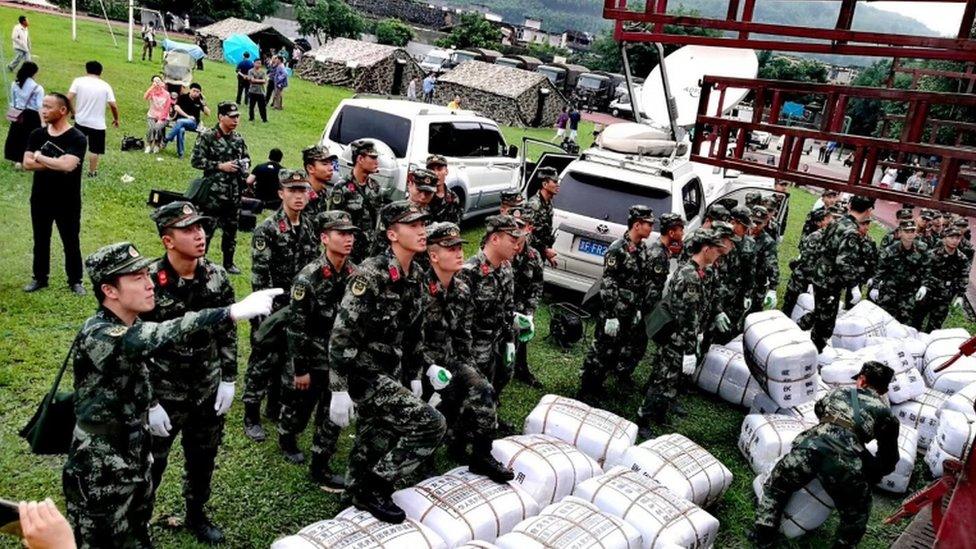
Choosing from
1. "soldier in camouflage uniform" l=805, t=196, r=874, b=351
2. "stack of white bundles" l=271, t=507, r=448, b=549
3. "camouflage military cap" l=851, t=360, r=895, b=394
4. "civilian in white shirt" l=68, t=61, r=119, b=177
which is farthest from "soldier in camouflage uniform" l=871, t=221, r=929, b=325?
"civilian in white shirt" l=68, t=61, r=119, b=177

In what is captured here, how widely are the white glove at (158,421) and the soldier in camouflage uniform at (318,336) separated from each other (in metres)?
1.07

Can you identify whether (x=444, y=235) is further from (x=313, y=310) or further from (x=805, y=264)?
(x=805, y=264)

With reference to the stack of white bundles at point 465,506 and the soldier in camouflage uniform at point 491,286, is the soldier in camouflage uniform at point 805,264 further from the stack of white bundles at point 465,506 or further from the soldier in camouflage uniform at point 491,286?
the stack of white bundles at point 465,506

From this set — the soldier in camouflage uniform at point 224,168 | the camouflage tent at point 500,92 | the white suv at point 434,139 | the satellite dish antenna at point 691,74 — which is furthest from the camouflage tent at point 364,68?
the soldier in camouflage uniform at point 224,168

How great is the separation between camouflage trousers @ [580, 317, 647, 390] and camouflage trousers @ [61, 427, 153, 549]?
14.3ft

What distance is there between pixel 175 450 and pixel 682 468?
12.3ft

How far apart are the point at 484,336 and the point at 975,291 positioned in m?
13.3

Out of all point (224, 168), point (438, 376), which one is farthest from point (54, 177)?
point (438, 376)

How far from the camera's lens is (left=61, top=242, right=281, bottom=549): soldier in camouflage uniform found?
302 centimetres

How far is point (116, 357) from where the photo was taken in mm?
3039

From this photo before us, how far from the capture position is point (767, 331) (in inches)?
252

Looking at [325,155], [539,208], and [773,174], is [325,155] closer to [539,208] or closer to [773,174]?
[539,208]

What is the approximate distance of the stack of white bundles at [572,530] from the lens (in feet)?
11.9

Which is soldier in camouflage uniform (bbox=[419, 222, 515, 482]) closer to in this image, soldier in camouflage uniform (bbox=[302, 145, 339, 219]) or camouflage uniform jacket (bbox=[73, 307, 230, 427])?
camouflage uniform jacket (bbox=[73, 307, 230, 427])
